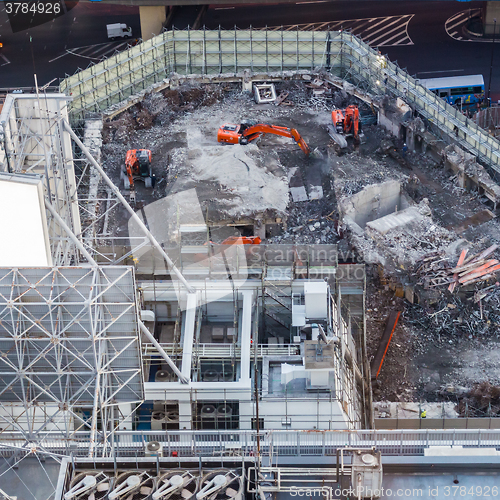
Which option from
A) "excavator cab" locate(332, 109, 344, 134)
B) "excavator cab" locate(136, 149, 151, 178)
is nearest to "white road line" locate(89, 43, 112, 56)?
"excavator cab" locate(136, 149, 151, 178)

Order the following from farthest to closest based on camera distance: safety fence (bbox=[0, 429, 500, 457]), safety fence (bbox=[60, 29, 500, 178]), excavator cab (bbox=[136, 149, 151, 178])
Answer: safety fence (bbox=[60, 29, 500, 178])
excavator cab (bbox=[136, 149, 151, 178])
safety fence (bbox=[0, 429, 500, 457])

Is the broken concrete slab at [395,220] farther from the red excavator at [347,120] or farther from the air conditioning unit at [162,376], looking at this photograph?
→ the air conditioning unit at [162,376]

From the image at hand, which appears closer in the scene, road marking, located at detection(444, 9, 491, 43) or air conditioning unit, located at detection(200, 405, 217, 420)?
air conditioning unit, located at detection(200, 405, 217, 420)

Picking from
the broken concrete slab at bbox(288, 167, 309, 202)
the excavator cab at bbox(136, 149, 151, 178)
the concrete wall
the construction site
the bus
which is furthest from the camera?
the bus

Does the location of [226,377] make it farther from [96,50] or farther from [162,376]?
[96,50]

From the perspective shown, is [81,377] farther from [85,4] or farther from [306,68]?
[85,4]

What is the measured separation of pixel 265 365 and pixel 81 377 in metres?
12.4

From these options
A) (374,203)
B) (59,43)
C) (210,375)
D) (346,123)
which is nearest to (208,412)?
(210,375)

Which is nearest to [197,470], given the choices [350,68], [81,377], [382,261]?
[81,377]

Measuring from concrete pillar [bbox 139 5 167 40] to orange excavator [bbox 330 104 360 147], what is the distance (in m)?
22.2

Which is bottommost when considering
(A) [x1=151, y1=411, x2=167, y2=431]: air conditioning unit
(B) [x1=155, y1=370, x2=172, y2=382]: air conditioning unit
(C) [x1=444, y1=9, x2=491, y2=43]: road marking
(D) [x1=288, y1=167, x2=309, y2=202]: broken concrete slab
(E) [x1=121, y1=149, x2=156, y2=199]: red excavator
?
(A) [x1=151, y1=411, x2=167, y2=431]: air conditioning unit

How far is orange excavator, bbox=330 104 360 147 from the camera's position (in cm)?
8525

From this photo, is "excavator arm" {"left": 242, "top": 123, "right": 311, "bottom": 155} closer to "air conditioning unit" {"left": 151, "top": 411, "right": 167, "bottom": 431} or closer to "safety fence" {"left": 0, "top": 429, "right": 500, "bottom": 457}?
"air conditioning unit" {"left": 151, "top": 411, "right": 167, "bottom": 431}

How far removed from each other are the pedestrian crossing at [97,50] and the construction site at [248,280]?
269 inches
